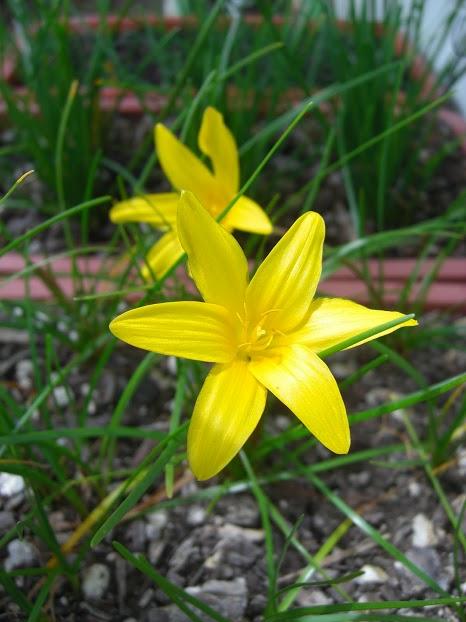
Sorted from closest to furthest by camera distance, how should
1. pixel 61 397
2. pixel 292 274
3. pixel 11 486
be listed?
pixel 292 274 < pixel 11 486 < pixel 61 397

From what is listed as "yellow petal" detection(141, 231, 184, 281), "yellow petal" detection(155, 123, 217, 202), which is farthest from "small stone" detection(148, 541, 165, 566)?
"yellow petal" detection(155, 123, 217, 202)

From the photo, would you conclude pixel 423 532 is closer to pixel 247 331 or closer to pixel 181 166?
pixel 247 331

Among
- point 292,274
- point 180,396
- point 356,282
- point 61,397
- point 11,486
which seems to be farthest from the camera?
point 356,282

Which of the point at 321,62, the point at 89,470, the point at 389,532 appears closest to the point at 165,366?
the point at 89,470

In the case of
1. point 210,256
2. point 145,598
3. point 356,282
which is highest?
point 210,256

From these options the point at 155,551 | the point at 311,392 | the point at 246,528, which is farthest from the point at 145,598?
the point at 311,392

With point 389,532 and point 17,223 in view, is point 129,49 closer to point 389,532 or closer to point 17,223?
point 17,223

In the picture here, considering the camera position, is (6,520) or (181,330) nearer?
(181,330)

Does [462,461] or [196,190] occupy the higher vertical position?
[196,190]
